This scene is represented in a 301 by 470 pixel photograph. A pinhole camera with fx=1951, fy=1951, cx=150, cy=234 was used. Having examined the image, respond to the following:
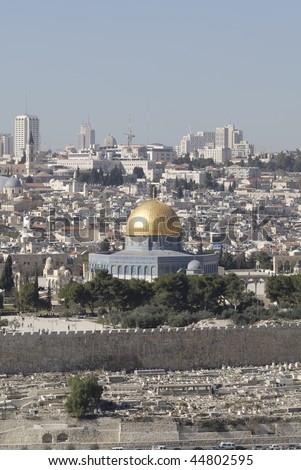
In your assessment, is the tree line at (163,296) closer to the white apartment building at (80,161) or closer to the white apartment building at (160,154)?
the white apartment building at (80,161)

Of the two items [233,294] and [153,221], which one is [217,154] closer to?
[153,221]

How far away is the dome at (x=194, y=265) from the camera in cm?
5169

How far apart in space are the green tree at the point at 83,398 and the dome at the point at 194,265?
64.2ft

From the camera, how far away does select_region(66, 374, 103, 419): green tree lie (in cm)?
3138

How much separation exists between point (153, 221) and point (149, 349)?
16.3 m

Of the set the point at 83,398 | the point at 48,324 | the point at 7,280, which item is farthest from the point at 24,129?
the point at 83,398

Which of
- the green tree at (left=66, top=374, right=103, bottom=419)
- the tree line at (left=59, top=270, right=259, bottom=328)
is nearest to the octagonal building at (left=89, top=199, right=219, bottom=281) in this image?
the tree line at (left=59, top=270, right=259, bottom=328)

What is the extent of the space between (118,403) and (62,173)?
110 meters

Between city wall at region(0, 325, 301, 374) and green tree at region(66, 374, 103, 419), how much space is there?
3.98 metres

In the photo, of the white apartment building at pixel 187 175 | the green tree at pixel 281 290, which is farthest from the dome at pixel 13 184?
the green tree at pixel 281 290

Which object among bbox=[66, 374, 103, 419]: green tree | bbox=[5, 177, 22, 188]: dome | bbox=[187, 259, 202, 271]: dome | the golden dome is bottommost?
bbox=[5, 177, 22, 188]: dome

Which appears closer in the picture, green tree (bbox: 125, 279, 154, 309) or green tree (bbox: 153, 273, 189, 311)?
green tree (bbox: 153, 273, 189, 311)

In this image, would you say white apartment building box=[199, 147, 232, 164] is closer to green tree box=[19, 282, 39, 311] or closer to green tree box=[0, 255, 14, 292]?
green tree box=[0, 255, 14, 292]

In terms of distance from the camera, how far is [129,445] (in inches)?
1165
